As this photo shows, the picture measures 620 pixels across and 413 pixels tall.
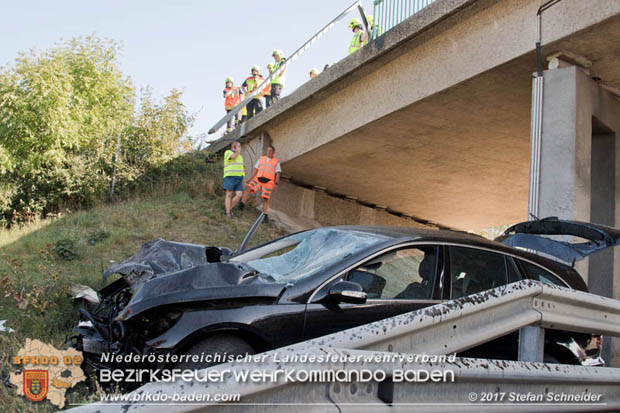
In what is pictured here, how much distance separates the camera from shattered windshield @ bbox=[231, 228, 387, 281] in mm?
4242

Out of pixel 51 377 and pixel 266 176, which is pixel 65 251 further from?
pixel 51 377

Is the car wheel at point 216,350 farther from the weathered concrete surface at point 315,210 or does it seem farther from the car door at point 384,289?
the weathered concrete surface at point 315,210

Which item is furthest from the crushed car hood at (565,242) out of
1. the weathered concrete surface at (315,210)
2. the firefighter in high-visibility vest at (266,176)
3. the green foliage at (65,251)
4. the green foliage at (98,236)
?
the weathered concrete surface at (315,210)

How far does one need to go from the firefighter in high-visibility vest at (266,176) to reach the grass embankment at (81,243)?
51 centimetres

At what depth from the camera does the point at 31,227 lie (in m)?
12.5

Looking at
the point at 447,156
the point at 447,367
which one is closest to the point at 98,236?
the point at 447,156

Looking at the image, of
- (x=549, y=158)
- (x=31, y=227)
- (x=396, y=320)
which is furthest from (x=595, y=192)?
(x=31, y=227)

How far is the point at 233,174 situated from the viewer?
14391 millimetres

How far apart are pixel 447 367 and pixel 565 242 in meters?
2.97

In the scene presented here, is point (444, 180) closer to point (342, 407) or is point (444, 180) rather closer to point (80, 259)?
point (80, 259)

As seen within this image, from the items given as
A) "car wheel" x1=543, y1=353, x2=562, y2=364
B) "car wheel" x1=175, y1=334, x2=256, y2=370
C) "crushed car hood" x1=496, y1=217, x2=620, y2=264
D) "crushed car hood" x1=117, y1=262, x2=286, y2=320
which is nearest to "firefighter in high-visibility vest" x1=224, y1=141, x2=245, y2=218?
"crushed car hood" x1=496, y1=217, x2=620, y2=264

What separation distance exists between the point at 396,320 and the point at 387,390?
394 millimetres

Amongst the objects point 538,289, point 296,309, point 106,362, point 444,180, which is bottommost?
point 106,362

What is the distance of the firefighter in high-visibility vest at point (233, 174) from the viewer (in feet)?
47.1
